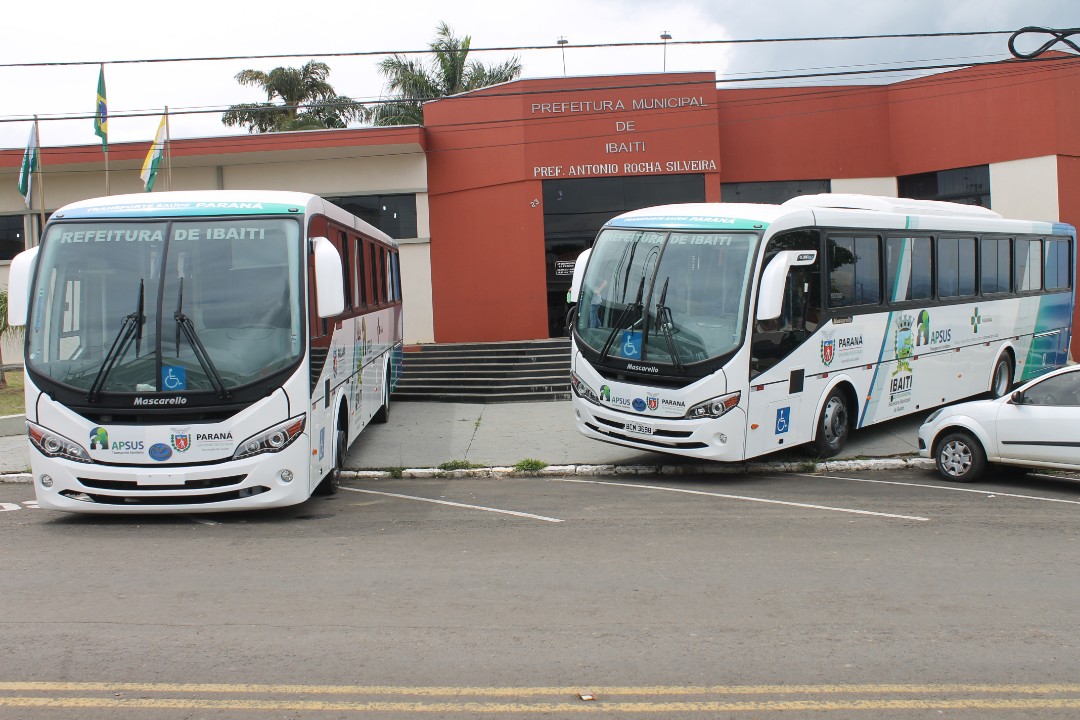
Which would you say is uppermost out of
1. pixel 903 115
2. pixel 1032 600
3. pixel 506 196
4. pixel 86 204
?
pixel 903 115

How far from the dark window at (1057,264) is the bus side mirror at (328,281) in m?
14.2

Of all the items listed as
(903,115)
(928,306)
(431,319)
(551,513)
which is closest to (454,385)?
(431,319)

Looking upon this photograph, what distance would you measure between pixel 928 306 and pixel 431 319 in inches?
494

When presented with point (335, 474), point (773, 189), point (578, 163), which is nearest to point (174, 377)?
point (335, 474)

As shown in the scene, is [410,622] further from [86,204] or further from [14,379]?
[14,379]

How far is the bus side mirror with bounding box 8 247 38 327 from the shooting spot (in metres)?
8.77

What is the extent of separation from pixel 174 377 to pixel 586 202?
49.1ft

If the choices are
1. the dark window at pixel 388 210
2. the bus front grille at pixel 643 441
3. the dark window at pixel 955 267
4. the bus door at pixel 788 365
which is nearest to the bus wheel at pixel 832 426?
the bus door at pixel 788 365

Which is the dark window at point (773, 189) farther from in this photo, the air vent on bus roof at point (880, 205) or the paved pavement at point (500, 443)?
the paved pavement at point (500, 443)

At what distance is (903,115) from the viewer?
947 inches

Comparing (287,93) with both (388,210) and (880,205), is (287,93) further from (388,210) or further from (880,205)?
(880,205)

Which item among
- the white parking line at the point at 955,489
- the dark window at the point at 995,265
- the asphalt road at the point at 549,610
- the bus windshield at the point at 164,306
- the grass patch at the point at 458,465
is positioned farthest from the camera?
the dark window at the point at 995,265

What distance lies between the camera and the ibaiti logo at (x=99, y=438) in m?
8.61

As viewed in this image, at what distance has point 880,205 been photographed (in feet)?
45.9
